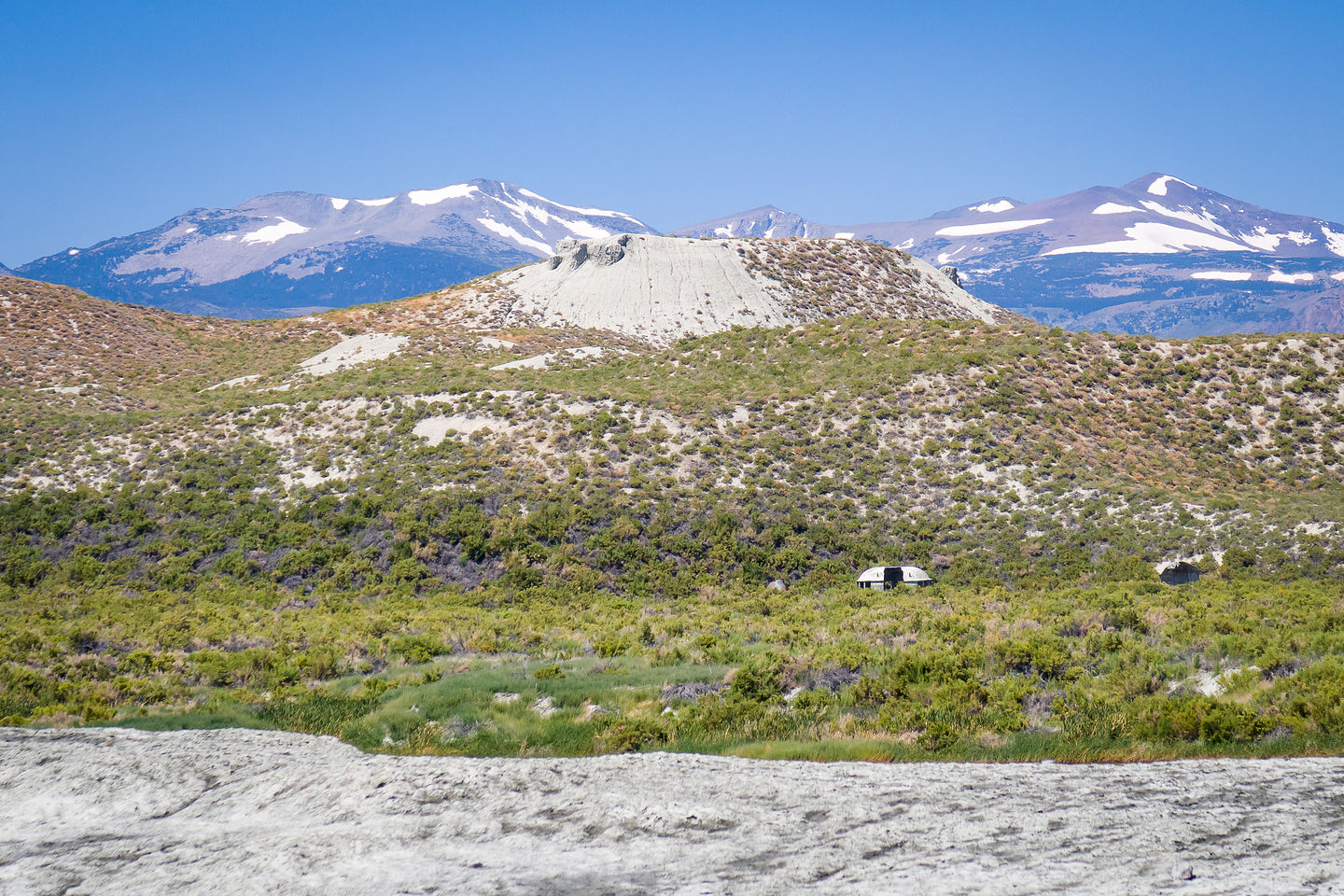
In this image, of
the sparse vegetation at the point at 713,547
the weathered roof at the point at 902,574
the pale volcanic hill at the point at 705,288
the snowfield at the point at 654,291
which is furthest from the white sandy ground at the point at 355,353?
the weathered roof at the point at 902,574

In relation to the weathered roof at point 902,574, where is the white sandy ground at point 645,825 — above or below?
above

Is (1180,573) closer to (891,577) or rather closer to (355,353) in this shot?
(891,577)

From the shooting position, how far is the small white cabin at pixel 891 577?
28281mm

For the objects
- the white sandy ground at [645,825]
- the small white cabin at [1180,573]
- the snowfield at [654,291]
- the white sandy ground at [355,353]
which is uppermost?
the snowfield at [654,291]

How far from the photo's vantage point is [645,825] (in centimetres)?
A: 980

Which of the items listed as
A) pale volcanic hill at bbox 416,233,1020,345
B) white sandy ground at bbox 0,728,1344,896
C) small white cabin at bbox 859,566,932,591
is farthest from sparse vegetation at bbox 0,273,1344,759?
pale volcanic hill at bbox 416,233,1020,345

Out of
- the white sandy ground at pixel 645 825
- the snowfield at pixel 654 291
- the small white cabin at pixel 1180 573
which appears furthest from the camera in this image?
the snowfield at pixel 654 291

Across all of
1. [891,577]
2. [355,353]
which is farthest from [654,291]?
[891,577]

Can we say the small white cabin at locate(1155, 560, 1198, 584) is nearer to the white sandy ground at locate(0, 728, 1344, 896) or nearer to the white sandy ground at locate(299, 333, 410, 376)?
the white sandy ground at locate(0, 728, 1344, 896)

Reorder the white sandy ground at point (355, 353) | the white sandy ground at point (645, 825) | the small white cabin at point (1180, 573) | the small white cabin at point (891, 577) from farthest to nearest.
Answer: the white sandy ground at point (355, 353) → the small white cabin at point (891, 577) → the small white cabin at point (1180, 573) → the white sandy ground at point (645, 825)

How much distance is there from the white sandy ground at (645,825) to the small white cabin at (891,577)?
660 inches

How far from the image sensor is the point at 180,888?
8.41 metres

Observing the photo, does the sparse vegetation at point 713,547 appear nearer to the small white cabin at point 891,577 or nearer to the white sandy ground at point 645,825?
the small white cabin at point 891,577

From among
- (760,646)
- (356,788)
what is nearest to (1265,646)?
(760,646)
